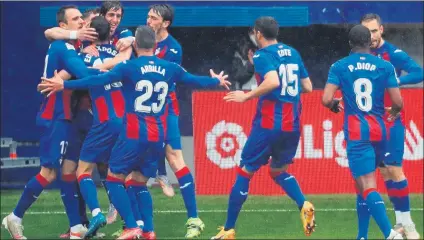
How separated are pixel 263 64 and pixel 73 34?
2086 mm

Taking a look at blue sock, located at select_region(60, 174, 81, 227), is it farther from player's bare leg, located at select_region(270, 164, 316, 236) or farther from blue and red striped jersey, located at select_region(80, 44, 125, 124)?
player's bare leg, located at select_region(270, 164, 316, 236)

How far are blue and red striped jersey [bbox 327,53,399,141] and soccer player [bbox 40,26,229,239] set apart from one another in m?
1.26

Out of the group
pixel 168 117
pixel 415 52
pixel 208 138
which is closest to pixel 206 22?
pixel 208 138

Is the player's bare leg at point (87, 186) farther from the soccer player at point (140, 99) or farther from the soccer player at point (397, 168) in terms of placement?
the soccer player at point (397, 168)

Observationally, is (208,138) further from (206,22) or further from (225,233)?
(225,233)

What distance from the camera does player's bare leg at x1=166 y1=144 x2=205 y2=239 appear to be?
11.6 metres

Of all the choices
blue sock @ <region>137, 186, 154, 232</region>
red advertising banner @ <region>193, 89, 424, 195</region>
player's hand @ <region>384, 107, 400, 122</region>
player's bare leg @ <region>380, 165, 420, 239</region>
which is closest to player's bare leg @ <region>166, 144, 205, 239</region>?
blue sock @ <region>137, 186, 154, 232</region>

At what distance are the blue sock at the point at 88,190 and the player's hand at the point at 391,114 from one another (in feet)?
9.89

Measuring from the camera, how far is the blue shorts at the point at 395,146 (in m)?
11.8

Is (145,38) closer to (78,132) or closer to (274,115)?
(274,115)

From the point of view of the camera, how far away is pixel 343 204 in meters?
15.1

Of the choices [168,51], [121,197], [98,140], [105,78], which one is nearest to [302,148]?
[168,51]

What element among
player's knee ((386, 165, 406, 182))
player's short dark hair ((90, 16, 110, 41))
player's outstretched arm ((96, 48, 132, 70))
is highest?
player's short dark hair ((90, 16, 110, 41))

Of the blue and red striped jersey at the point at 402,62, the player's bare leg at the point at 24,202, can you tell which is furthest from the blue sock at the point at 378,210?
the player's bare leg at the point at 24,202
